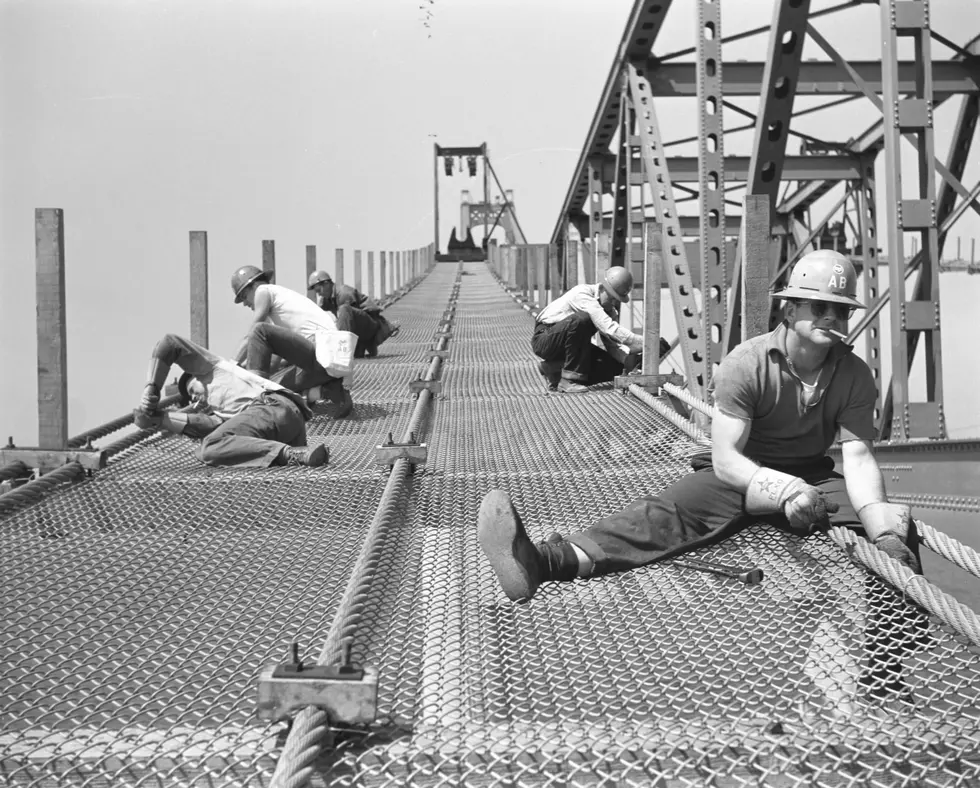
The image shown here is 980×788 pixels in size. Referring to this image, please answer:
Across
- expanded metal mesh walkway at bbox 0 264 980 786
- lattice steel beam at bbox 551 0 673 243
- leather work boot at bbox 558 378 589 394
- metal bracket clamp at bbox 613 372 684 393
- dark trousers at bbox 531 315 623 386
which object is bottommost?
expanded metal mesh walkway at bbox 0 264 980 786

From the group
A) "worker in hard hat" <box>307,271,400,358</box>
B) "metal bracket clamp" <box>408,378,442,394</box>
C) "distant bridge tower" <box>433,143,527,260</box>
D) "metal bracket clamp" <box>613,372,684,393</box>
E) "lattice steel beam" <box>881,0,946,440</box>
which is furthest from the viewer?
"distant bridge tower" <box>433,143,527,260</box>

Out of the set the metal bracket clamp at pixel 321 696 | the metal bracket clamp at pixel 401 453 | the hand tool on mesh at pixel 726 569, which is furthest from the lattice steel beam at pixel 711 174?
the metal bracket clamp at pixel 321 696

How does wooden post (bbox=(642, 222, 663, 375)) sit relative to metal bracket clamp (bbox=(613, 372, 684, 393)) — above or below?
above

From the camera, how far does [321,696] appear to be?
2986 mm

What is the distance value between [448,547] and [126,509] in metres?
1.85

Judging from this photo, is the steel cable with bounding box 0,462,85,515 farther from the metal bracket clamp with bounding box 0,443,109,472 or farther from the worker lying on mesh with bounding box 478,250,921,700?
the worker lying on mesh with bounding box 478,250,921,700

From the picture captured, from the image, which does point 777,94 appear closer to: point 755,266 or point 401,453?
point 755,266

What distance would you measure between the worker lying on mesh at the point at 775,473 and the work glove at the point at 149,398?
3.88 metres

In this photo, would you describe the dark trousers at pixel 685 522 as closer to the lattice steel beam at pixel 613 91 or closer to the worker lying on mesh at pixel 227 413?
the worker lying on mesh at pixel 227 413

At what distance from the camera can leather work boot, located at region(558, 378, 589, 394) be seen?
1031 centimetres

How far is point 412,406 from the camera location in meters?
9.95

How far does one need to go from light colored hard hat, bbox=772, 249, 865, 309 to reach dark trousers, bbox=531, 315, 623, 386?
6.40 metres

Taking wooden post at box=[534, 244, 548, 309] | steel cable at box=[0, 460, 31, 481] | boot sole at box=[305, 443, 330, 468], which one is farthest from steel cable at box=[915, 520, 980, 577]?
wooden post at box=[534, 244, 548, 309]

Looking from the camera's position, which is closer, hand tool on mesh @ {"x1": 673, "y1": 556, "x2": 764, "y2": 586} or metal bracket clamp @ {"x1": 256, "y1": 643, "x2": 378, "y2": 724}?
metal bracket clamp @ {"x1": 256, "y1": 643, "x2": 378, "y2": 724}
